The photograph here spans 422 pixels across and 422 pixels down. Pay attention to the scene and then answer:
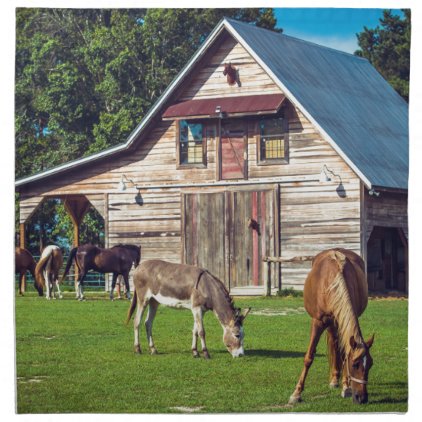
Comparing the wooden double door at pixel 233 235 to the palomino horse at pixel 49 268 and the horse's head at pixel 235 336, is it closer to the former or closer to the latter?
the palomino horse at pixel 49 268

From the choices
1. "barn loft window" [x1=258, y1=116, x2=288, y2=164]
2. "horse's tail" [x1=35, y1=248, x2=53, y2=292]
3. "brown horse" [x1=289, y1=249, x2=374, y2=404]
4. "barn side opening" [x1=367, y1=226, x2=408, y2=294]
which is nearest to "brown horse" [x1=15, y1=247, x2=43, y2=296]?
"horse's tail" [x1=35, y1=248, x2=53, y2=292]

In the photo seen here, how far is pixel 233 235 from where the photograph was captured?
87.8 feet

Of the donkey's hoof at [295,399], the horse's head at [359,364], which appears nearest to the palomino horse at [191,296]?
the donkey's hoof at [295,399]

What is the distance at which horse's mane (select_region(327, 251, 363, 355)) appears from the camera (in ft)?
44.3

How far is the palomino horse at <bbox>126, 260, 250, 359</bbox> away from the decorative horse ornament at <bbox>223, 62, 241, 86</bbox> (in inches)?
328

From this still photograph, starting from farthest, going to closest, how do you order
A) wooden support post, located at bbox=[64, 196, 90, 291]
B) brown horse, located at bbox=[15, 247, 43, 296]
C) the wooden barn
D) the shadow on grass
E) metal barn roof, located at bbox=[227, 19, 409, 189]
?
wooden support post, located at bbox=[64, 196, 90, 291]
the wooden barn
brown horse, located at bbox=[15, 247, 43, 296]
metal barn roof, located at bbox=[227, 19, 409, 189]
the shadow on grass

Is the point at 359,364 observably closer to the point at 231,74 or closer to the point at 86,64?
the point at 86,64

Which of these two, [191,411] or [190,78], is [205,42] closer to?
[190,78]

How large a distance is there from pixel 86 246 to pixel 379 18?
1172cm

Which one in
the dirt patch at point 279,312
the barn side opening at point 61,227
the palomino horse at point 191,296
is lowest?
the dirt patch at point 279,312

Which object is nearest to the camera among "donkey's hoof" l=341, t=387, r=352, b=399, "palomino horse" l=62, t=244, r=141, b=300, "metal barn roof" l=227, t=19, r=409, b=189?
"donkey's hoof" l=341, t=387, r=352, b=399

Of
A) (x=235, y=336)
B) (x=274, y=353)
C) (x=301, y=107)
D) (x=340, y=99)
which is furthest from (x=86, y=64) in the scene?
(x=274, y=353)

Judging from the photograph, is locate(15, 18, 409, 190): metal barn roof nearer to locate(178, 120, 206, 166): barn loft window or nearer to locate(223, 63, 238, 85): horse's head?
locate(223, 63, 238, 85): horse's head

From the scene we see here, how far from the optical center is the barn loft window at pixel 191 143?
27.3m
